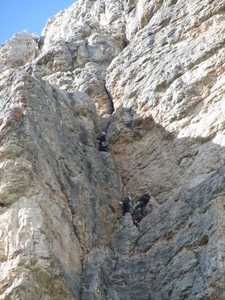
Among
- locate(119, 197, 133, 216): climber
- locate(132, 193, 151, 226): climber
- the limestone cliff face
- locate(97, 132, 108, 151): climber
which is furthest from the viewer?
locate(97, 132, 108, 151): climber

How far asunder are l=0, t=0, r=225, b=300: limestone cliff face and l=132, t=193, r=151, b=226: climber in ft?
1.44

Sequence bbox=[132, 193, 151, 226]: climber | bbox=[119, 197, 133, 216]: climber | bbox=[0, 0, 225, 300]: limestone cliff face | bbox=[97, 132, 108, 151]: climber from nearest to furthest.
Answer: bbox=[0, 0, 225, 300]: limestone cliff face → bbox=[132, 193, 151, 226]: climber → bbox=[119, 197, 133, 216]: climber → bbox=[97, 132, 108, 151]: climber

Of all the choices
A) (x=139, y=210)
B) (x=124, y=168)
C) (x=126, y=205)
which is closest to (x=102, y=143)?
(x=124, y=168)

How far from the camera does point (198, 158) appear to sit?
88.8ft

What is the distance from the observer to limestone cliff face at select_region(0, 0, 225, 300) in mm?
19047

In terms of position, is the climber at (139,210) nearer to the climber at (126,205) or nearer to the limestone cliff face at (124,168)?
the limestone cliff face at (124,168)

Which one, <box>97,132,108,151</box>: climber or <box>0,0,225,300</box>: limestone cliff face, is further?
<box>97,132,108,151</box>: climber

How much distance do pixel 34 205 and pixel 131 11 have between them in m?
32.9

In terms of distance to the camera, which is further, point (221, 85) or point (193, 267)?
point (221, 85)

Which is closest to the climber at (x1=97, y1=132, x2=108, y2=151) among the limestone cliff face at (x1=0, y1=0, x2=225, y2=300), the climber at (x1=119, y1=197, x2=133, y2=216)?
the limestone cliff face at (x1=0, y1=0, x2=225, y2=300)

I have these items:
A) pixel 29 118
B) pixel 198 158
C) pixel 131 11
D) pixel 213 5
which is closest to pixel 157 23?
pixel 213 5

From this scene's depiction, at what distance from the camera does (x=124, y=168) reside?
104 feet

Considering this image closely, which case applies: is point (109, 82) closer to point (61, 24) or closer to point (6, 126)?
point (6, 126)

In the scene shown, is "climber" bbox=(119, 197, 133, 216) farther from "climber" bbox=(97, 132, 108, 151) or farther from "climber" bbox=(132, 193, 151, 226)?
"climber" bbox=(97, 132, 108, 151)
